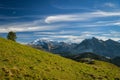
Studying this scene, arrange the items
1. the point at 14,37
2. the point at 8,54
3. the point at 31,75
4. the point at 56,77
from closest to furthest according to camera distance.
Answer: the point at 31,75, the point at 56,77, the point at 8,54, the point at 14,37

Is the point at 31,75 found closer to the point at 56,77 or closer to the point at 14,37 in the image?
the point at 56,77

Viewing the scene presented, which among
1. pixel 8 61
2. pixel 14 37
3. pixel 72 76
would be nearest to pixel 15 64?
pixel 8 61

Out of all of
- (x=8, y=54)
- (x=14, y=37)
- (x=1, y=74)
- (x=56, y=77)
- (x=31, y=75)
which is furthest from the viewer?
(x=14, y=37)

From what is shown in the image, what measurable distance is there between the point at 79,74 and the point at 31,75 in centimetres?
1064

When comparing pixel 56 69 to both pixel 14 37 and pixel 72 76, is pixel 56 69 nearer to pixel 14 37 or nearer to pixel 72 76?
pixel 72 76

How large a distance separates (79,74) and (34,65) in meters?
8.01

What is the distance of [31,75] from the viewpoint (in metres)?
30.9

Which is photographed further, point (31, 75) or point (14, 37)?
point (14, 37)

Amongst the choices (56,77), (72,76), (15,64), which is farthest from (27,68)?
(72,76)

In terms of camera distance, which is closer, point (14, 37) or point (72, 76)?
point (72, 76)

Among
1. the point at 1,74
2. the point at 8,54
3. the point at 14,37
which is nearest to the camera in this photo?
the point at 1,74

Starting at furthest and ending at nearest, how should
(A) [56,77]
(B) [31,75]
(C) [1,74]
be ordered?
(A) [56,77] → (B) [31,75] → (C) [1,74]

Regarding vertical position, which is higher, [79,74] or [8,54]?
[8,54]

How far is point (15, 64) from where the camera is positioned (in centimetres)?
3397
